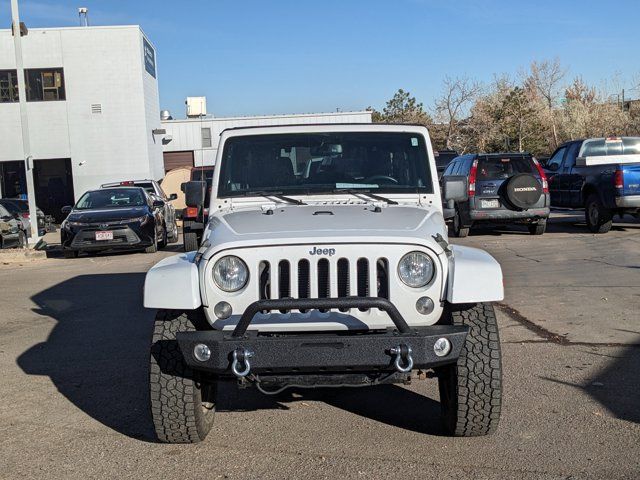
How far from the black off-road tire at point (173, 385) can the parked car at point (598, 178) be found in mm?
12632

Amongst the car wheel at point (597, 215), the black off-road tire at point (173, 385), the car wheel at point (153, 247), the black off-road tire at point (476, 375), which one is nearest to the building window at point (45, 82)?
the car wheel at point (153, 247)

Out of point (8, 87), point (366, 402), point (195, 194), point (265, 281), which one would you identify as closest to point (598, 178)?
point (195, 194)

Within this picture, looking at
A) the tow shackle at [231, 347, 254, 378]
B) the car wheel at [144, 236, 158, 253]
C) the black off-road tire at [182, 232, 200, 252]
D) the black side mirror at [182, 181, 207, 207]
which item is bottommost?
the car wheel at [144, 236, 158, 253]

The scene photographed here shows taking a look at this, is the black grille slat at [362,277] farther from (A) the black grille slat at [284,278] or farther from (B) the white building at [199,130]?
(B) the white building at [199,130]

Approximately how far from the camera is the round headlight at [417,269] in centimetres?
457

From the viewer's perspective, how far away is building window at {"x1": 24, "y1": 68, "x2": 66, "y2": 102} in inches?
1241

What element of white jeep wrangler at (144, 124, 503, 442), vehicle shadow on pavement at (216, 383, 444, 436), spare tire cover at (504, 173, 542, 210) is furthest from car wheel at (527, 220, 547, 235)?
white jeep wrangler at (144, 124, 503, 442)

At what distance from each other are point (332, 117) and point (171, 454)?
3365 cm

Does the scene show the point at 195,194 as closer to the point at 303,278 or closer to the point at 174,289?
the point at 174,289

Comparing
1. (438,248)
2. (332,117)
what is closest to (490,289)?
(438,248)

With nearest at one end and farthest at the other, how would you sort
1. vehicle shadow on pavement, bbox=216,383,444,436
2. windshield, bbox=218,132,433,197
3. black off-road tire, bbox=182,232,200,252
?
1. vehicle shadow on pavement, bbox=216,383,444,436
2. windshield, bbox=218,132,433,197
3. black off-road tire, bbox=182,232,200,252

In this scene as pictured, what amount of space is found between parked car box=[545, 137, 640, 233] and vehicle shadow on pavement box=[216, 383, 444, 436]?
1094 cm

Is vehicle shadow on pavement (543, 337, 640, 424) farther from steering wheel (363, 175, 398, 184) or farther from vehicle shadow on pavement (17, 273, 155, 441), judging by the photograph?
vehicle shadow on pavement (17, 273, 155, 441)

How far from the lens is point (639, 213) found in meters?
15.9
